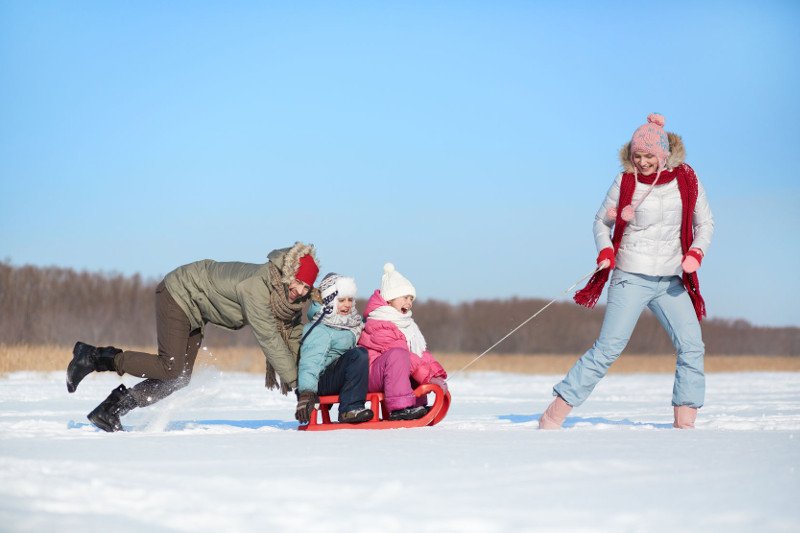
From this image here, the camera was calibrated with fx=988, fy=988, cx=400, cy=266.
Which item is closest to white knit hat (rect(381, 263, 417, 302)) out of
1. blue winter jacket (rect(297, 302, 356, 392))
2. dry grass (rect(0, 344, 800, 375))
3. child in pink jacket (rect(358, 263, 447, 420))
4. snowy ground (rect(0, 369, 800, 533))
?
child in pink jacket (rect(358, 263, 447, 420))

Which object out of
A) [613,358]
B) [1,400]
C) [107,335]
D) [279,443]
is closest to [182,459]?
[279,443]

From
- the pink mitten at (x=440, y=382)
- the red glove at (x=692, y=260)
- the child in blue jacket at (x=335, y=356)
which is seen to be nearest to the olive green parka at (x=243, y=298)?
the child in blue jacket at (x=335, y=356)

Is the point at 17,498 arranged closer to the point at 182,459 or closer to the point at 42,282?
the point at 182,459

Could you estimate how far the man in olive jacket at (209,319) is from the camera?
19.1 ft

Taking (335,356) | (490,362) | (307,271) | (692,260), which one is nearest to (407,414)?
(335,356)

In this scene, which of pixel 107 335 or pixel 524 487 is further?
pixel 107 335

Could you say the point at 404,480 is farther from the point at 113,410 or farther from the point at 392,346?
the point at 113,410

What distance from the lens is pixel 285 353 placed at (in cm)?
584

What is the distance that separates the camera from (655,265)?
19.2 feet

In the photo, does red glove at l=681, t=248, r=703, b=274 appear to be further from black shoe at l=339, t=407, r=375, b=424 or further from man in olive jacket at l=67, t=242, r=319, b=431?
man in olive jacket at l=67, t=242, r=319, b=431

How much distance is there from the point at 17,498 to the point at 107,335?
70.9ft

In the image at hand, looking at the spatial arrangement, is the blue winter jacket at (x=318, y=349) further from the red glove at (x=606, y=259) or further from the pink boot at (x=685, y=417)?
the pink boot at (x=685, y=417)

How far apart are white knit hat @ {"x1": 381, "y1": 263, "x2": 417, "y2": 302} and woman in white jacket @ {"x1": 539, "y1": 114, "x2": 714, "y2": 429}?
1105 mm

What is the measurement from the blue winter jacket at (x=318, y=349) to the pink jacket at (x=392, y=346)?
0.11 m
